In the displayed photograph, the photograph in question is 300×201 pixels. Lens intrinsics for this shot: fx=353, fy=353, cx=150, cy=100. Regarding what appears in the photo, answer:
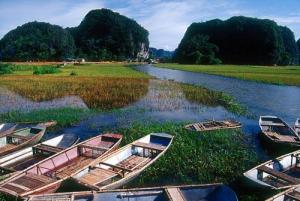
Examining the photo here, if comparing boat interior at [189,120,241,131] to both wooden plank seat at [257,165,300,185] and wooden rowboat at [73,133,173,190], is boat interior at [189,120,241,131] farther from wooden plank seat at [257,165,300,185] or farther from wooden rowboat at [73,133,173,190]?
wooden plank seat at [257,165,300,185]

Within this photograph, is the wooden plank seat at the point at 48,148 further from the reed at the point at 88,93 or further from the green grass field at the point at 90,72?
the green grass field at the point at 90,72

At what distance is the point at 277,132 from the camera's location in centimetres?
1814

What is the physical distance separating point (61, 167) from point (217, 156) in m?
6.17

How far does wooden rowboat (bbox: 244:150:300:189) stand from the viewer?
10.5 m

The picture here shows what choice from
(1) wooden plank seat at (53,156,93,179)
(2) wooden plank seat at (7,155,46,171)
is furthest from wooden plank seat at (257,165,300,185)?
(2) wooden plank seat at (7,155,46,171)

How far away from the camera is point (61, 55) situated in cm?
9781

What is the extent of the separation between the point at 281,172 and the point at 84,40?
119 metres

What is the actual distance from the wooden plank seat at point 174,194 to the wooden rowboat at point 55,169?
3125 millimetres

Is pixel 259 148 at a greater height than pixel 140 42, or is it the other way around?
pixel 140 42

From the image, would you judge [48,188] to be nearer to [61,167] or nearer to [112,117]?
[61,167]

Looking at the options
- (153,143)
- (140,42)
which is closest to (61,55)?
(140,42)

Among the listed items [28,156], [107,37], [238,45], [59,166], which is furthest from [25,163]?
[107,37]

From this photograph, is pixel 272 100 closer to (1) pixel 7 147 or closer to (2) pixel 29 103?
(2) pixel 29 103

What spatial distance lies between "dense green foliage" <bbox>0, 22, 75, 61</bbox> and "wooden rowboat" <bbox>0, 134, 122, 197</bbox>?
82.5 meters
